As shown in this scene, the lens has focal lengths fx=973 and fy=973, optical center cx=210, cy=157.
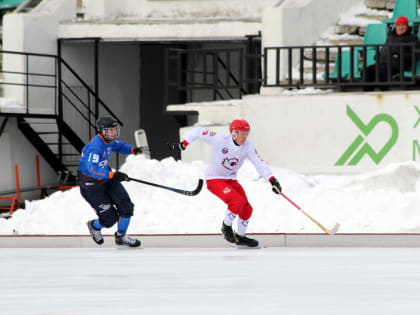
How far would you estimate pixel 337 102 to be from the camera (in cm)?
1520

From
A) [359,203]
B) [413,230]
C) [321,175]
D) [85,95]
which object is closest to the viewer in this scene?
[413,230]

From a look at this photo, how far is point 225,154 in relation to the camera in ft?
35.4

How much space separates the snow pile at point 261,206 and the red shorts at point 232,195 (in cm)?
143

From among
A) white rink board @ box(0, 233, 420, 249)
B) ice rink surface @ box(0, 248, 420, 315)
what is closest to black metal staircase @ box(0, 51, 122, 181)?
white rink board @ box(0, 233, 420, 249)

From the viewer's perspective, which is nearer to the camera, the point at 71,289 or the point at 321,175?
the point at 71,289

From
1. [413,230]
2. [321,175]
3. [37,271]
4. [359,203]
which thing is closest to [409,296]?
[37,271]

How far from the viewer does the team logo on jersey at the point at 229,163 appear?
1084cm

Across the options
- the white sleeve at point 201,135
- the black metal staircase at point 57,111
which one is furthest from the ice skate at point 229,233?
the black metal staircase at point 57,111

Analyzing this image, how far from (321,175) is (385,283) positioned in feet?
26.3

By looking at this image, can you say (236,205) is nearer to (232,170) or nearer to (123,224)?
(232,170)

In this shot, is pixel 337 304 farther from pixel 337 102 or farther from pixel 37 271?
pixel 337 102

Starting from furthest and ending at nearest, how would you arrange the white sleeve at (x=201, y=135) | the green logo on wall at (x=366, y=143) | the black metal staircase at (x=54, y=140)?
the black metal staircase at (x=54, y=140), the green logo on wall at (x=366, y=143), the white sleeve at (x=201, y=135)

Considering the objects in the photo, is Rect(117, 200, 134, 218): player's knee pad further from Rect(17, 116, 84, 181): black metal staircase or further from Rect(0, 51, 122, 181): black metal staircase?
Rect(17, 116, 84, 181): black metal staircase

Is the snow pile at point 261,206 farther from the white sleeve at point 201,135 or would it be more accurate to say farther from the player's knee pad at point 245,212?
the white sleeve at point 201,135
